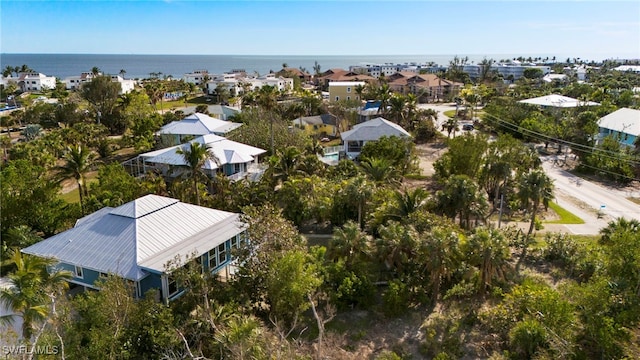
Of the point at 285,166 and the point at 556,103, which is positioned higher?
the point at 556,103

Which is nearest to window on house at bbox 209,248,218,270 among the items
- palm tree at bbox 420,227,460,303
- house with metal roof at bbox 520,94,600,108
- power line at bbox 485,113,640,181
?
palm tree at bbox 420,227,460,303

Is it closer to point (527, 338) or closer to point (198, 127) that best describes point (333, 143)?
point (198, 127)

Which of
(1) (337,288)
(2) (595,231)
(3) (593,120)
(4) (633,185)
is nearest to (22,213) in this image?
(1) (337,288)

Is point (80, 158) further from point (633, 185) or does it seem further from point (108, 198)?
point (633, 185)

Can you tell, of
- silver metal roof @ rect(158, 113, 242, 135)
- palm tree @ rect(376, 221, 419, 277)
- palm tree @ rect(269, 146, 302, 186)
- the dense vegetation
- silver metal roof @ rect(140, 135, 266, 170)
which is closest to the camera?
the dense vegetation

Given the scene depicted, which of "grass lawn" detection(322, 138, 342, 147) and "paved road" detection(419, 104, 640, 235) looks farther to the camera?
"grass lawn" detection(322, 138, 342, 147)

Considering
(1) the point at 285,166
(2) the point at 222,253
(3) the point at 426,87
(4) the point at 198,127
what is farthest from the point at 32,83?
(2) the point at 222,253

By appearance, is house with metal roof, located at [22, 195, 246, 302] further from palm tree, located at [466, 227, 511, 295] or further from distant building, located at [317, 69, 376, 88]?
distant building, located at [317, 69, 376, 88]
